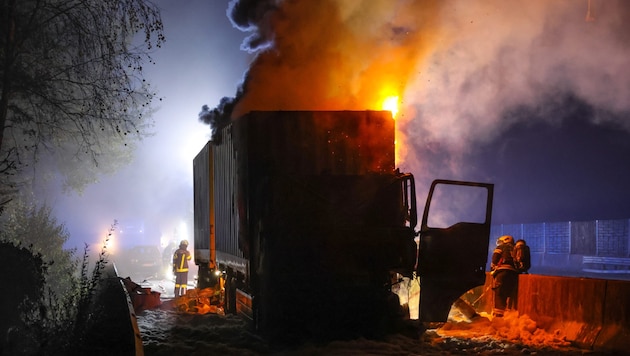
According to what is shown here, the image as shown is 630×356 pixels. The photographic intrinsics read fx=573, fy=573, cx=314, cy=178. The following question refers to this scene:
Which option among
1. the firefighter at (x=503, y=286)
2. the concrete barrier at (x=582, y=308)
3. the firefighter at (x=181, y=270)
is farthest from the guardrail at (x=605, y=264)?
the firefighter at (x=181, y=270)

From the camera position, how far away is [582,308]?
8641mm

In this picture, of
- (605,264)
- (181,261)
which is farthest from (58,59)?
(605,264)

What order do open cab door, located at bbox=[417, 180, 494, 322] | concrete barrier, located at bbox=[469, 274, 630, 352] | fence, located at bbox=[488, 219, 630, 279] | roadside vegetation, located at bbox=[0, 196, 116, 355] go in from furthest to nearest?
1. fence, located at bbox=[488, 219, 630, 279]
2. open cab door, located at bbox=[417, 180, 494, 322]
3. concrete barrier, located at bbox=[469, 274, 630, 352]
4. roadside vegetation, located at bbox=[0, 196, 116, 355]

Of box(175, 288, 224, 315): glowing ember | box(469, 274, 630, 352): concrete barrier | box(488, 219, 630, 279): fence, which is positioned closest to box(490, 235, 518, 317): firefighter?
box(469, 274, 630, 352): concrete barrier

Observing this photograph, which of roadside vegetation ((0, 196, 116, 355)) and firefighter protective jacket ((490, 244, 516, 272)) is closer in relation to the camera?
roadside vegetation ((0, 196, 116, 355))

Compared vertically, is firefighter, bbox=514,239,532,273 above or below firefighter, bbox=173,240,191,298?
above

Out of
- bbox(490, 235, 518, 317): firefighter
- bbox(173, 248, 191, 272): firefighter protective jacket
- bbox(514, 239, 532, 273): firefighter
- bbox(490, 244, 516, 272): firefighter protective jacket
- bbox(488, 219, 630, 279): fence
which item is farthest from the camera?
bbox(488, 219, 630, 279): fence

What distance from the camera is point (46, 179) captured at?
107 ft

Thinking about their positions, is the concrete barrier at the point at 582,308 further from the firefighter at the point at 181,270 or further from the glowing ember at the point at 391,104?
the firefighter at the point at 181,270

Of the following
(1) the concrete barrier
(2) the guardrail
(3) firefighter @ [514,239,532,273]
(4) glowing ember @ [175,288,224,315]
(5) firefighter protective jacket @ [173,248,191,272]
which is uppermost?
(3) firefighter @ [514,239,532,273]

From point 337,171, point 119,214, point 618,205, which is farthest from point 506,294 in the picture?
point 119,214

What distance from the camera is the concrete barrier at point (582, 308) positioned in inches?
312

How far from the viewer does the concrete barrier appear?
7934 mm

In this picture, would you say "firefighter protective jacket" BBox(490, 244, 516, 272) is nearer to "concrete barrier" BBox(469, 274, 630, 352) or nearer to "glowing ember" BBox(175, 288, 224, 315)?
"concrete barrier" BBox(469, 274, 630, 352)
